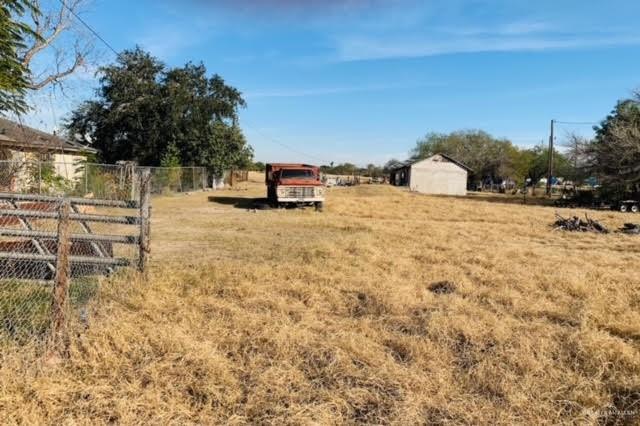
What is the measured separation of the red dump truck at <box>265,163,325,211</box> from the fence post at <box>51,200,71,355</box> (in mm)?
17409

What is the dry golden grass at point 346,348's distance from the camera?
11.4ft

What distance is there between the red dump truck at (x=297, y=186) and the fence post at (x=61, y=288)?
17.4 meters

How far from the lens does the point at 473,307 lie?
6.01 m

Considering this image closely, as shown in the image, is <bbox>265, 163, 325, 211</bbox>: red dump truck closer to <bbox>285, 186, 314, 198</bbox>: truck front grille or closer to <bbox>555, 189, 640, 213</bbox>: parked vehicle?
<bbox>285, 186, 314, 198</bbox>: truck front grille

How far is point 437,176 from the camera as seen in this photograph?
52969 mm

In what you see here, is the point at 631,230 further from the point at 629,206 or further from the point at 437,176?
the point at 437,176

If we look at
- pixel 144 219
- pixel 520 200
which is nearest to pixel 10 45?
pixel 144 219

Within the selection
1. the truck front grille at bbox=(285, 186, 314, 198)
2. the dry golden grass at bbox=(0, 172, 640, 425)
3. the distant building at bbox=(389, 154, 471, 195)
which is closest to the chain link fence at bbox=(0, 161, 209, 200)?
the dry golden grass at bbox=(0, 172, 640, 425)

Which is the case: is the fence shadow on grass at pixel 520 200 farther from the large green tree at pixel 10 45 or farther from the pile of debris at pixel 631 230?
the large green tree at pixel 10 45

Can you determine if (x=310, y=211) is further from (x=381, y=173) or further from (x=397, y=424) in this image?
(x=381, y=173)

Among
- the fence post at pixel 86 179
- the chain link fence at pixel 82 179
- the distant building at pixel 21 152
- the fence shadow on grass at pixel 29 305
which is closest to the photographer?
the fence shadow on grass at pixel 29 305

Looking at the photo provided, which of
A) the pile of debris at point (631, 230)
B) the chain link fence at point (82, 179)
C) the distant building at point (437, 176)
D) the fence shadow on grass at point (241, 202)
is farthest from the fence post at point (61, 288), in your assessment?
the distant building at point (437, 176)

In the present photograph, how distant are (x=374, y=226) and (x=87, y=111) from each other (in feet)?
106

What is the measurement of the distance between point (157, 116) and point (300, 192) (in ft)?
62.4
